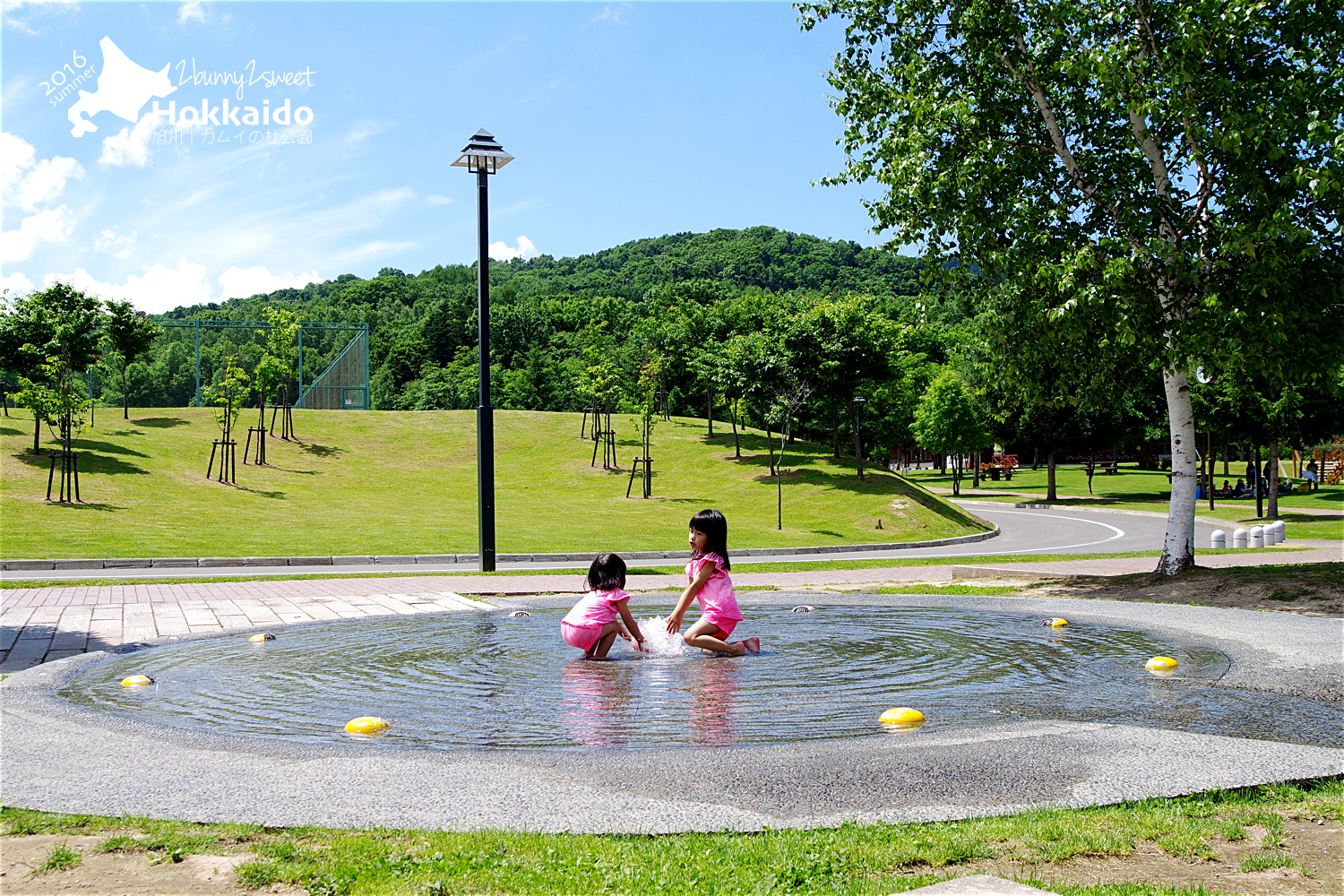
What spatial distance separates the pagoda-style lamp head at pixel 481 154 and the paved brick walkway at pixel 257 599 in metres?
8.36

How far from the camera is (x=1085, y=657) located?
879 centimetres

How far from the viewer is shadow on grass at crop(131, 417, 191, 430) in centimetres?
4941

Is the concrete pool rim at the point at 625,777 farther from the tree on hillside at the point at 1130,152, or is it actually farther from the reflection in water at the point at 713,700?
the tree on hillside at the point at 1130,152

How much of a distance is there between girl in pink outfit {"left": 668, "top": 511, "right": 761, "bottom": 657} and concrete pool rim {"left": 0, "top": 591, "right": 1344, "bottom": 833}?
3.39 meters

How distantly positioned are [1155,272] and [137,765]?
14.3 meters

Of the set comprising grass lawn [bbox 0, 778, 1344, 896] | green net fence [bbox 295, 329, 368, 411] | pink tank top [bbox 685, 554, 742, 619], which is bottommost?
grass lawn [bbox 0, 778, 1344, 896]

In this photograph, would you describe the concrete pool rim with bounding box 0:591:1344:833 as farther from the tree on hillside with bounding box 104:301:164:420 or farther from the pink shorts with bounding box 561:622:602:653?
the tree on hillside with bounding box 104:301:164:420

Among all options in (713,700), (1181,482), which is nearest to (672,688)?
(713,700)

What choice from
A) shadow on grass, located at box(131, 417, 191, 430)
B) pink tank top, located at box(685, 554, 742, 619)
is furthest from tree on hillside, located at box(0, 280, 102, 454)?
pink tank top, located at box(685, 554, 742, 619)

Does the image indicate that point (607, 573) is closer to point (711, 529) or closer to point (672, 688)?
point (711, 529)

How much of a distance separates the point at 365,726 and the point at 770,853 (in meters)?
3.31

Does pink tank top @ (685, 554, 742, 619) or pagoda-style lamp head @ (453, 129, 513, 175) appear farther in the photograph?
pagoda-style lamp head @ (453, 129, 513, 175)

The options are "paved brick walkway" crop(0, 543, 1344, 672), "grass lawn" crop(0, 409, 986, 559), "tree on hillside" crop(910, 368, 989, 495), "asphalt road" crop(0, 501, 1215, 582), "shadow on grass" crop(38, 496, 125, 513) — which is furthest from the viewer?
"tree on hillside" crop(910, 368, 989, 495)

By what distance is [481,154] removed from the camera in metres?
19.0
